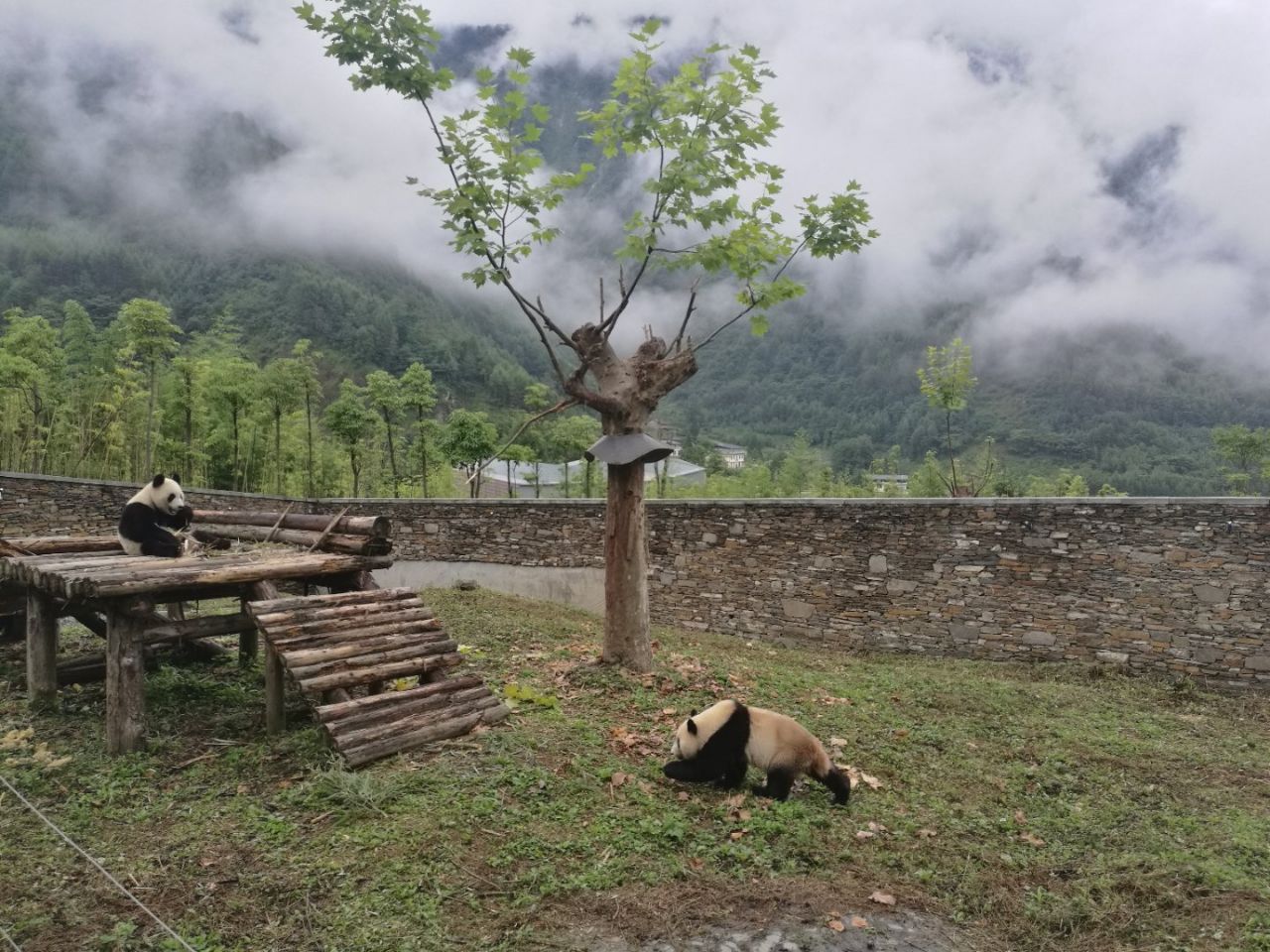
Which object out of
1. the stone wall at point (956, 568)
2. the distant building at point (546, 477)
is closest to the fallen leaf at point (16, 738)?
the stone wall at point (956, 568)

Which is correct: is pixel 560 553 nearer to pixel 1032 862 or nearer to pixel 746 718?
pixel 746 718

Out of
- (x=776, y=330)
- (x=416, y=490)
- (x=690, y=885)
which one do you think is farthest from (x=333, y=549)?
(x=776, y=330)

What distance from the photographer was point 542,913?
350 centimetres

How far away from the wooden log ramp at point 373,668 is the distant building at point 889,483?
2459 centimetres

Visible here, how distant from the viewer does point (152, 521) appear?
6594 millimetres

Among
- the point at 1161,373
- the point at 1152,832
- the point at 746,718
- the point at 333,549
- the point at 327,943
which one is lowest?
the point at 1152,832

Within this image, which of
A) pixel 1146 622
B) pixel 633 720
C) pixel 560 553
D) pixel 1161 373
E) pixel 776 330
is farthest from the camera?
pixel 776 330

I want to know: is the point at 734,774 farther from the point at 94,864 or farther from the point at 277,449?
the point at 277,449

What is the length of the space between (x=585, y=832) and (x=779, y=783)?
4.36 feet

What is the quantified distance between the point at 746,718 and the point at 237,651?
5.72 metres

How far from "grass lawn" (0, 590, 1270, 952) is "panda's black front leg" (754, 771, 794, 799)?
11 centimetres

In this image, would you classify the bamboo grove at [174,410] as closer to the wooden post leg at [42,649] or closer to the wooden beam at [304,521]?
the wooden beam at [304,521]

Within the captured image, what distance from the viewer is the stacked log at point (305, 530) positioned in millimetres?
6211

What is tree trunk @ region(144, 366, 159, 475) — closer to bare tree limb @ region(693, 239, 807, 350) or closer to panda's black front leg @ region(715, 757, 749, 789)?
bare tree limb @ region(693, 239, 807, 350)
